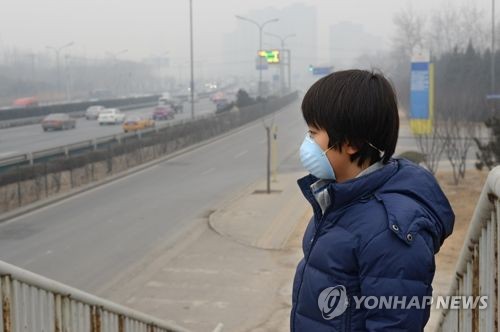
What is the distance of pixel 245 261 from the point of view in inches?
516

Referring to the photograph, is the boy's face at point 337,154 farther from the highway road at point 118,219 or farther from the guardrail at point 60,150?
the guardrail at point 60,150

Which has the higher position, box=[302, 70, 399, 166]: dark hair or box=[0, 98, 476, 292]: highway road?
box=[302, 70, 399, 166]: dark hair

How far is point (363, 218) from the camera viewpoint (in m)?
1.95

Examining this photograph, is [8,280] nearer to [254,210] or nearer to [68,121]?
[254,210]

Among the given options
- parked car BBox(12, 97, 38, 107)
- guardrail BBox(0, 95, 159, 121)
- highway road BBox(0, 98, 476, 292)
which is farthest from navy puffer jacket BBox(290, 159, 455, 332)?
parked car BBox(12, 97, 38, 107)

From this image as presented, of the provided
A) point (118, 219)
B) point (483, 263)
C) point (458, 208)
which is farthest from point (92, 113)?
point (483, 263)

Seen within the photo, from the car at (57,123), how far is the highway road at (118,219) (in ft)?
33.7

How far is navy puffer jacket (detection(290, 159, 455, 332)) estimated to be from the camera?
1.86 metres

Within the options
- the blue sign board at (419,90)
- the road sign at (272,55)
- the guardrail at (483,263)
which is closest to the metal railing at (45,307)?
the guardrail at (483,263)

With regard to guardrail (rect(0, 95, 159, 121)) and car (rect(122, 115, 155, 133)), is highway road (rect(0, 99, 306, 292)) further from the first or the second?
guardrail (rect(0, 95, 159, 121))

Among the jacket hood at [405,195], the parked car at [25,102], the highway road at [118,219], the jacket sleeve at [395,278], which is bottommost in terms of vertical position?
the highway road at [118,219]

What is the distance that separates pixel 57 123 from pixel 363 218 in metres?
36.3

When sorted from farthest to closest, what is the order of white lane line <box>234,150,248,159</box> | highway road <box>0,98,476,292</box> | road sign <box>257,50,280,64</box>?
road sign <box>257,50,280,64</box>, white lane line <box>234,150,248,159</box>, highway road <box>0,98,476,292</box>

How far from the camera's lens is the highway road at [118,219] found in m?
13.0
